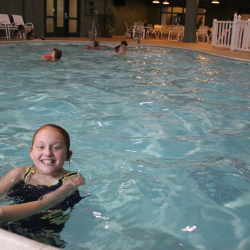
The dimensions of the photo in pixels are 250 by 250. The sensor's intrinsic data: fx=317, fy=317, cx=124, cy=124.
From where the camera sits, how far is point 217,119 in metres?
4.35

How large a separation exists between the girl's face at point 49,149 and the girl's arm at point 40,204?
15 cm

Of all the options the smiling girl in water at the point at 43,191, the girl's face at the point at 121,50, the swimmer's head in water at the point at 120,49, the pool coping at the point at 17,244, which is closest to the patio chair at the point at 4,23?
the swimmer's head in water at the point at 120,49

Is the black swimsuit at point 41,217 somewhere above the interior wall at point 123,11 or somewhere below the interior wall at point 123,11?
below

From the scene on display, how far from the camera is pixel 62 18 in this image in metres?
18.6

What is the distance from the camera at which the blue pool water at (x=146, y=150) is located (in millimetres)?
2025

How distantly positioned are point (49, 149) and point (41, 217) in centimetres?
38

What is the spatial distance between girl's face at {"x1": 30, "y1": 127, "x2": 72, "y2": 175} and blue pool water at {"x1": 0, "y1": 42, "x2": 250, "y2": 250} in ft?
1.39

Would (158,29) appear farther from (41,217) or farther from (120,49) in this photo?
(41,217)

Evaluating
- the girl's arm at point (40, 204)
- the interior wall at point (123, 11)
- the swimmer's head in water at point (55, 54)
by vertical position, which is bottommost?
the girl's arm at point (40, 204)

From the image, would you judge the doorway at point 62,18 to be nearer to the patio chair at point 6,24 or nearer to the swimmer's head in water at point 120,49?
the patio chair at point 6,24

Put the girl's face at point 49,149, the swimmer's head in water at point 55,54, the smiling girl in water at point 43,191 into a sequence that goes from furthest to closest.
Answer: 1. the swimmer's head in water at point 55,54
2. the girl's face at point 49,149
3. the smiling girl in water at point 43,191

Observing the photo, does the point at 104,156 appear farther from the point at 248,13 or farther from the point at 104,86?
the point at 248,13

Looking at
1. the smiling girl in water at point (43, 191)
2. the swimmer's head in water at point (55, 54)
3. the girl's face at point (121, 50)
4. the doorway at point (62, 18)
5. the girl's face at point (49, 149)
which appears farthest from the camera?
the doorway at point (62, 18)

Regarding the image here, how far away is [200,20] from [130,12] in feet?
18.6
